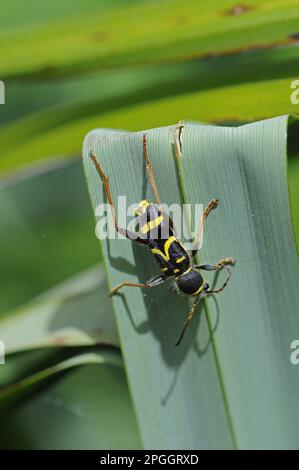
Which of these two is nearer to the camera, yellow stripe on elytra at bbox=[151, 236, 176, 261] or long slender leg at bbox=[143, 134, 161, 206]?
long slender leg at bbox=[143, 134, 161, 206]

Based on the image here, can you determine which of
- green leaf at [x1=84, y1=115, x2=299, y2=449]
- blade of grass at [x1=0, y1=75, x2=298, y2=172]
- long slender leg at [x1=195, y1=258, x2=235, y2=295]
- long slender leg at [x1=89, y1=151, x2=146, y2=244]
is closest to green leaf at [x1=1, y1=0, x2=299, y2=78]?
blade of grass at [x1=0, y1=75, x2=298, y2=172]

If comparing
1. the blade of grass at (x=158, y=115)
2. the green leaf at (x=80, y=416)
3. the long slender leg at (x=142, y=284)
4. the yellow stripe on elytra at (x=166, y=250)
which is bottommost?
the green leaf at (x=80, y=416)

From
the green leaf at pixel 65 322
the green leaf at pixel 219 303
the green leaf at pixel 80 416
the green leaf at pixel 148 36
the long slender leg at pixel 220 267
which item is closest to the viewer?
the green leaf at pixel 219 303

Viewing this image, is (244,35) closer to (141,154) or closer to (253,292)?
(141,154)

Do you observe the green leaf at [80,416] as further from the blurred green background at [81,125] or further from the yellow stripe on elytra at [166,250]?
the yellow stripe on elytra at [166,250]

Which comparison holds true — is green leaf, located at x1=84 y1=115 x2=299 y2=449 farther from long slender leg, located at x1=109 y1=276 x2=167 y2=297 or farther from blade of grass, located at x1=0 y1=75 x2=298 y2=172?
blade of grass, located at x1=0 y1=75 x2=298 y2=172

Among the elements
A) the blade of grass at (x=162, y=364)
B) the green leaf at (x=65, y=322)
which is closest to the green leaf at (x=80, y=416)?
the green leaf at (x=65, y=322)

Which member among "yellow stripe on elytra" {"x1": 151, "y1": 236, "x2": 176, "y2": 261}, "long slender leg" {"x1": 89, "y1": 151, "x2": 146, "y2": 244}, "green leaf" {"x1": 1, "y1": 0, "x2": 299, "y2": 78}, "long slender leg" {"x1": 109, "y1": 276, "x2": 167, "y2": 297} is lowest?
"long slender leg" {"x1": 109, "y1": 276, "x2": 167, "y2": 297}

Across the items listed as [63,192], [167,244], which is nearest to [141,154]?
[167,244]
